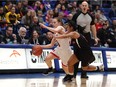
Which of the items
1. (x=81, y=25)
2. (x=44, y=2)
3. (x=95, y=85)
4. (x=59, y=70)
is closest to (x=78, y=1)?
(x=44, y=2)

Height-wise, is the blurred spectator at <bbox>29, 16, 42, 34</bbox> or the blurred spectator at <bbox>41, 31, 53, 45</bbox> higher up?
the blurred spectator at <bbox>29, 16, 42, 34</bbox>

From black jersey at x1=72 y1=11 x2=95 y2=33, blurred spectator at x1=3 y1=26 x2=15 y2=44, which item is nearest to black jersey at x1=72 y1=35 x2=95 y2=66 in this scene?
black jersey at x1=72 y1=11 x2=95 y2=33

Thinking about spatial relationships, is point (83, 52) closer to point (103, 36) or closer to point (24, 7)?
point (103, 36)

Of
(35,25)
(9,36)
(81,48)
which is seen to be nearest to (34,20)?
(35,25)

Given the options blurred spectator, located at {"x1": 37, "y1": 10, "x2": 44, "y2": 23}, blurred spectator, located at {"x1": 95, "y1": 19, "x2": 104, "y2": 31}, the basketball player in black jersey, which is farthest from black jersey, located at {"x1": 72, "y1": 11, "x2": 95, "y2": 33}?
blurred spectator, located at {"x1": 95, "y1": 19, "x2": 104, "y2": 31}

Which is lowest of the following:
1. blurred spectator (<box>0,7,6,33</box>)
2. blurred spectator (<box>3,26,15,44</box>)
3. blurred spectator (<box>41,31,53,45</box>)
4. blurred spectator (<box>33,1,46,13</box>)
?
blurred spectator (<box>41,31,53,45</box>)

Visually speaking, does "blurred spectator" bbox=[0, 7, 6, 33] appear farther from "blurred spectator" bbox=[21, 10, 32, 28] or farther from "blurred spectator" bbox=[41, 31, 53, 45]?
"blurred spectator" bbox=[41, 31, 53, 45]

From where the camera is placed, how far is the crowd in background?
1420cm

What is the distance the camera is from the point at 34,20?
15.5 metres

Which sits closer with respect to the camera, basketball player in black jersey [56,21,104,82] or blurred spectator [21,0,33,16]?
basketball player in black jersey [56,21,104,82]

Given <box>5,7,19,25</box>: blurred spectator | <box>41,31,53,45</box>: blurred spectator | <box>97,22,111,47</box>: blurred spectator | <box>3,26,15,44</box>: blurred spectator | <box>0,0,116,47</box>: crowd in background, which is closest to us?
<box>3,26,15,44</box>: blurred spectator

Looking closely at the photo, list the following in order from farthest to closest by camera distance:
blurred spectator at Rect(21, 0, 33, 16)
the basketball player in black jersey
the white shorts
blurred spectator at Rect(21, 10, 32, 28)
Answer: blurred spectator at Rect(21, 0, 33, 16) → blurred spectator at Rect(21, 10, 32, 28) → the white shorts → the basketball player in black jersey

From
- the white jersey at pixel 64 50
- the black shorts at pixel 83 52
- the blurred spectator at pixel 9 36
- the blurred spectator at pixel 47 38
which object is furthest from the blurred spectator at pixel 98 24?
the black shorts at pixel 83 52

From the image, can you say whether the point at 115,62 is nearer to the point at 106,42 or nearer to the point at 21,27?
the point at 106,42
